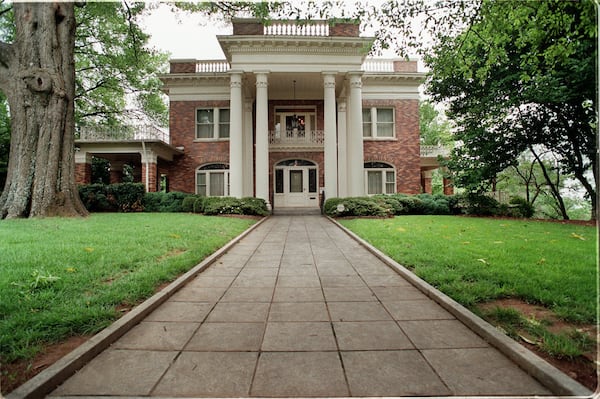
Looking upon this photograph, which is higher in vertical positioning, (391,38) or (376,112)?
(376,112)

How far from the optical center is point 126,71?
19359 mm

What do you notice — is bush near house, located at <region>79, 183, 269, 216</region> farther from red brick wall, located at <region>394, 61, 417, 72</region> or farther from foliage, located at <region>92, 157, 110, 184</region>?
red brick wall, located at <region>394, 61, 417, 72</region>

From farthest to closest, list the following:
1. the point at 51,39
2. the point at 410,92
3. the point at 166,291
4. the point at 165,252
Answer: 1. the point at 410,92
2. the point at 51,39
3. the point at 165,252
4. the point at 166,291

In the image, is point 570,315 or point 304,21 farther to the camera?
point 304,21

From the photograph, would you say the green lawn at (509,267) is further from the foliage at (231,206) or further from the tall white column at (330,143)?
the tall white column at (330,143)

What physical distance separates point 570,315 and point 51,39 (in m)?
13.9

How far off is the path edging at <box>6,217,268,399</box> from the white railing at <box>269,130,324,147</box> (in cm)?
1500

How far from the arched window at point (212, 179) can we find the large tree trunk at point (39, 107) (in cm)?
847

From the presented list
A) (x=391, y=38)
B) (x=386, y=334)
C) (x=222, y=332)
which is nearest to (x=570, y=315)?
(x=386, y=334)

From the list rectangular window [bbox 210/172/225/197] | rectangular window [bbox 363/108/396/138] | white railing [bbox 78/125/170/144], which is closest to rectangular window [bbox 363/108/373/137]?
rectangular window [bbox 363/108/396/138]

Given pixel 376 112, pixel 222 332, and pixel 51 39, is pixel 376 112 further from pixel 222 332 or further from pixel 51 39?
pixel 222 332

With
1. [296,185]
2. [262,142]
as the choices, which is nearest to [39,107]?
[262,142]

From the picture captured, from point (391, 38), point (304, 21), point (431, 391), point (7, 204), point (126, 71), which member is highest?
point (126, 71)

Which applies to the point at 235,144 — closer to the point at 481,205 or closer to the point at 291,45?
the point at 291,45
